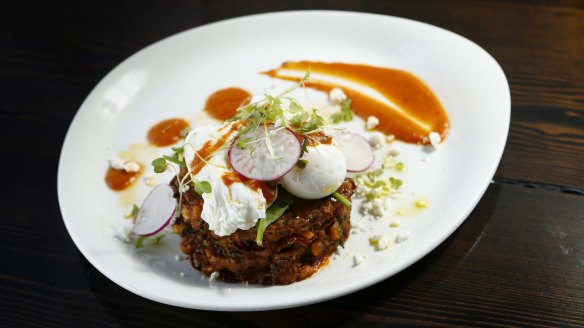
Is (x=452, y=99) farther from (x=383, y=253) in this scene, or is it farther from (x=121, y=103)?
(x=121, y=103)

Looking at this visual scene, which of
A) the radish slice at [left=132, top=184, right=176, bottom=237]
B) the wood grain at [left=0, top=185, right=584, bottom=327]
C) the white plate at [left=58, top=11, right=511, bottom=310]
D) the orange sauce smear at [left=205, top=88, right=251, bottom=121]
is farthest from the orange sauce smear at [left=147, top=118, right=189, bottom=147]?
the wood grain at [left=0, top=185, right=584, bottom=327]

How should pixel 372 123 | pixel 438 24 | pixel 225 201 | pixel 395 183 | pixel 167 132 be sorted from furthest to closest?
1. pixel 438 24
2. pixel 167 132
3. pixel 372 123
4. pixel 395 183
5. pixel 225 201

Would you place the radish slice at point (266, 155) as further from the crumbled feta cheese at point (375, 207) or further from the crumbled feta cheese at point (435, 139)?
the crumbled feta cheese at point (435, 139)

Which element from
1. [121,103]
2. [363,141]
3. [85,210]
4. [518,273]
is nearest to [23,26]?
[121,103]

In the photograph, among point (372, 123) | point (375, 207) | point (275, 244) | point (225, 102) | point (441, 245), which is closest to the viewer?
point (275, 244)

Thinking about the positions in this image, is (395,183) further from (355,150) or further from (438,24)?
(438,24)

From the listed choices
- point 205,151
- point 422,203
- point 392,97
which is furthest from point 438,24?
point 205,151
